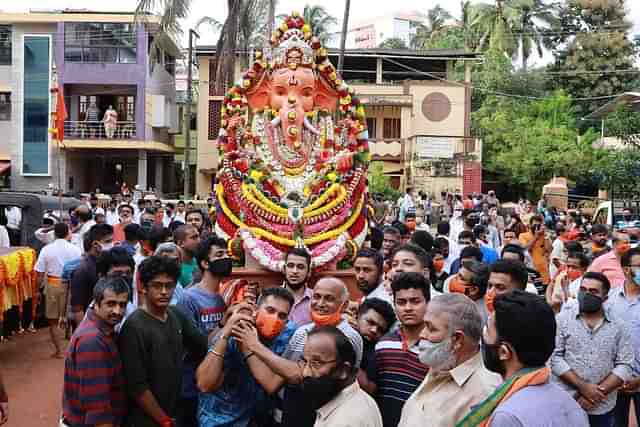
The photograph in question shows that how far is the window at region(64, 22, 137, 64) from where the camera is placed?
28938 mm

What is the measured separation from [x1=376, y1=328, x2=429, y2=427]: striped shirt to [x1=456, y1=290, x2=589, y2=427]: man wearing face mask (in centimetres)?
79

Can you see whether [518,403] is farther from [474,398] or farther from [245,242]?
[245,242]

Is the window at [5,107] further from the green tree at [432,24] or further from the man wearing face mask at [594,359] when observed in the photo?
the man wearing face mask at [594,359]

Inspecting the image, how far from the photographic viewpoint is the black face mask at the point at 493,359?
303cm

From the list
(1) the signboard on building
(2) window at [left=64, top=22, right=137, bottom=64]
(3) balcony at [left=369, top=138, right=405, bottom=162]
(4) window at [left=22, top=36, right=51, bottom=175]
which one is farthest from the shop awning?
(1) the signboard on building

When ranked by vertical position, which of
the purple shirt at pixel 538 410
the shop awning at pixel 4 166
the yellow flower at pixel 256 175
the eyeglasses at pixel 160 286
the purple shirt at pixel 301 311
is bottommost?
the purple shirt at pixel 301 311

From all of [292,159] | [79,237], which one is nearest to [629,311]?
[292,159]

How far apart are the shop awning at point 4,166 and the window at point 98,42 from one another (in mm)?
4683

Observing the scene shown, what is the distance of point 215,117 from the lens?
30766mm

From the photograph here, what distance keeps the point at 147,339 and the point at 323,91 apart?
220 inches

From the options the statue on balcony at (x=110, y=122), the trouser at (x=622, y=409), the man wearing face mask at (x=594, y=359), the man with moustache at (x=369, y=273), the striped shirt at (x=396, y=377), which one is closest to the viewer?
the striped shirt at (x=396, y=377)

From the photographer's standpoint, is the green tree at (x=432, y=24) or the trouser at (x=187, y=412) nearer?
the trouser at (x=187, y=412)

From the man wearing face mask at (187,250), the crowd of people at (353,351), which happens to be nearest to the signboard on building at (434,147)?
the man wearing face mask at (187,250)

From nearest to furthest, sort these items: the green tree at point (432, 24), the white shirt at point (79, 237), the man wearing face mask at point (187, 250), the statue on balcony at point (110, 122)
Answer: the man wearing face mask at point (187, 250), the white shirt at point (79, 237), the statue on balcony at point (110, 122), the green tree at point (432, 24)
